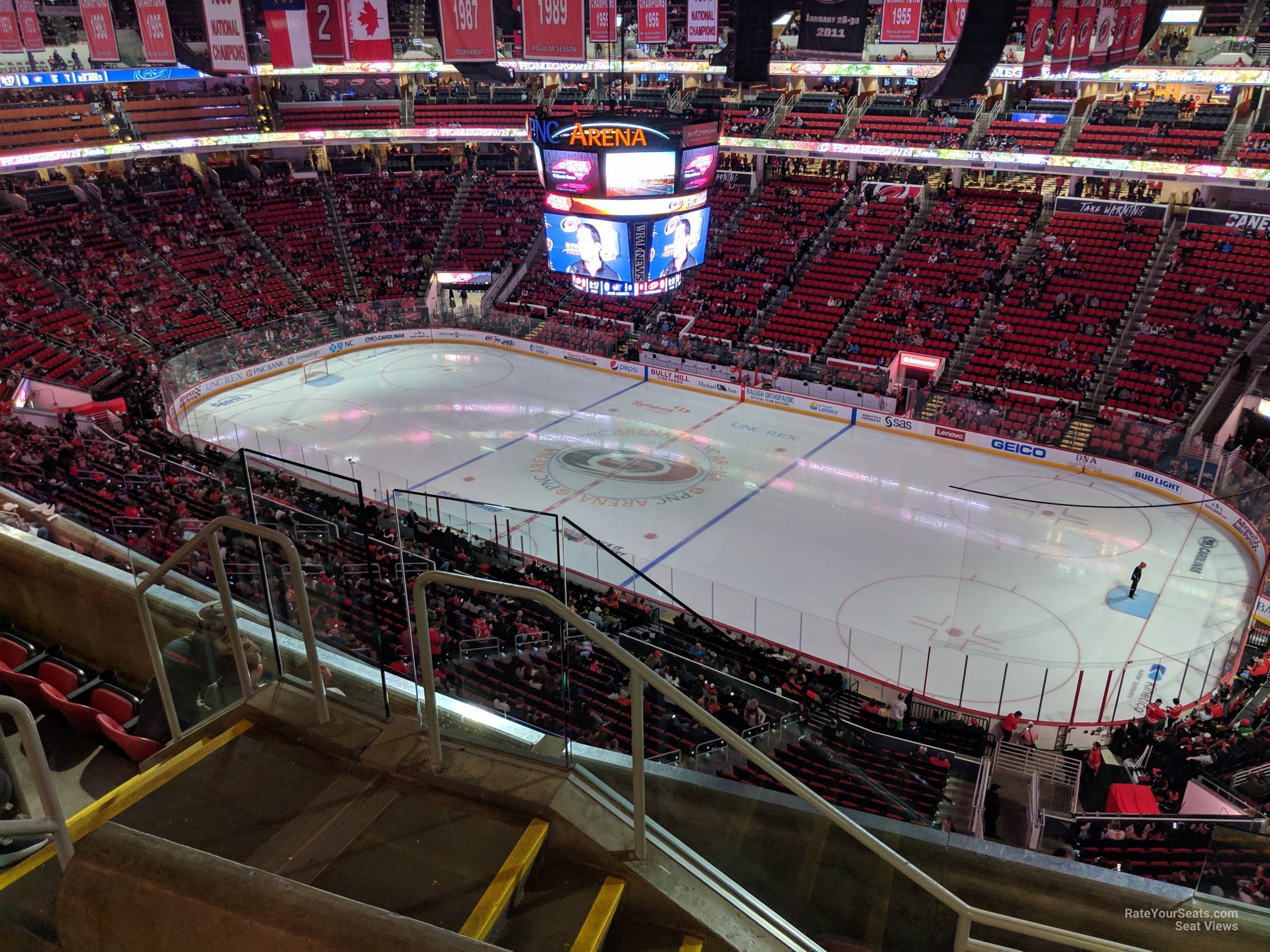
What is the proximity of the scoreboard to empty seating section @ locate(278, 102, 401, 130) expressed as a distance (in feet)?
80.2

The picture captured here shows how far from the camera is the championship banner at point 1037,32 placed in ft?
57.8

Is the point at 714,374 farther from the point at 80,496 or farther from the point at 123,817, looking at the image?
the point at 123,817

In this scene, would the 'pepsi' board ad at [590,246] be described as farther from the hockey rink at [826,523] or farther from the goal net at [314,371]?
the goal net at [314,371]

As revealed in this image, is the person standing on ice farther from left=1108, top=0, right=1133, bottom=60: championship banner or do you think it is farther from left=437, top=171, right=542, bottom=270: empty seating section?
left=437, top=171, right=542, bottom=270: empty seating section

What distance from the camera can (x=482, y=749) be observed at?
3.51 m

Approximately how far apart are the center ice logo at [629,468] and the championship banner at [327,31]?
10.8m

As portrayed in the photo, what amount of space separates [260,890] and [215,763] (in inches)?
57.6

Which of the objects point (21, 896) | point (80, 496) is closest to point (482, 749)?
point (21, 896)

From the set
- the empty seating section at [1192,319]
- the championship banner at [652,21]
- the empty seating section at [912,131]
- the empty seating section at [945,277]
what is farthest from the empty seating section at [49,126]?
the empty seating section at [1192,319]

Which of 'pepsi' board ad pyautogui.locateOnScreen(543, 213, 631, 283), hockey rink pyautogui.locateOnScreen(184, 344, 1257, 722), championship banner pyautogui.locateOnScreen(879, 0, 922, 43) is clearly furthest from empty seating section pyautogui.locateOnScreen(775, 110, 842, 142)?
'pepsi' board ad pyautogui.locateOnScreen(543, 213, 631, 283)

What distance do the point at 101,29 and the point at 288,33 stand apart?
494 cm

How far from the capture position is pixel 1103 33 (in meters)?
16.9

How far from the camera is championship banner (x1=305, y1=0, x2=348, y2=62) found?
2052cm

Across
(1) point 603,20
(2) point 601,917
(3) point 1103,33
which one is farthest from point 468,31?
(2) point 601,917
